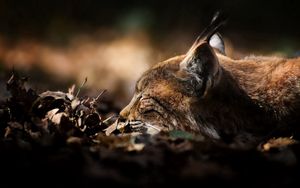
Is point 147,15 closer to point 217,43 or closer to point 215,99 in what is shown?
point 217,43

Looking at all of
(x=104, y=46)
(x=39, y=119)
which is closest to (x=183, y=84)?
(x=39, y=119)

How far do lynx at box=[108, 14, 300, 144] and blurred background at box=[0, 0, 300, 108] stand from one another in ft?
18.9

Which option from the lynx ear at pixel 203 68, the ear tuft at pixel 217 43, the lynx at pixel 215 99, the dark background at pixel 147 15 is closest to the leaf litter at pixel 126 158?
the lynx at pixel 215 99

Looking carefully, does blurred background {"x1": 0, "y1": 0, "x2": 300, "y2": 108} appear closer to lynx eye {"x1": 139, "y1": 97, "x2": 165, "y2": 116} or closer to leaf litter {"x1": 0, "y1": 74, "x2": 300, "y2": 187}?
lynx eye {"x1": 139, "y1": 97, "x2": 165, "y2": 116}

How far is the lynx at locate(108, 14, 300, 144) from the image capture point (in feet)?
17.0

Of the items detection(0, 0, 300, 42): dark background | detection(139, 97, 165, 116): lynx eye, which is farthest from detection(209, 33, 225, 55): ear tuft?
detection(0, 0, 300, 42): dark background

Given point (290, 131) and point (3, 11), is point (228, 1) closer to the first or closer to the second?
point (3, 11)

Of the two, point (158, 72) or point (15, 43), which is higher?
point (15, 43)

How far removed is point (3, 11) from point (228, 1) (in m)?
5.48

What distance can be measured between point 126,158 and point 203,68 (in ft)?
6.23

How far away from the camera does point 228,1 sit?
522 inches

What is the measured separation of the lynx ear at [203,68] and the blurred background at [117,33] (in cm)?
595

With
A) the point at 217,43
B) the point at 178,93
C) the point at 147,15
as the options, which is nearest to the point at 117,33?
the point at 147,15

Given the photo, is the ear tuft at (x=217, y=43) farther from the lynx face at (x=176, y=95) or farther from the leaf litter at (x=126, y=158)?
the leaf litter at (x=126, y=158)
